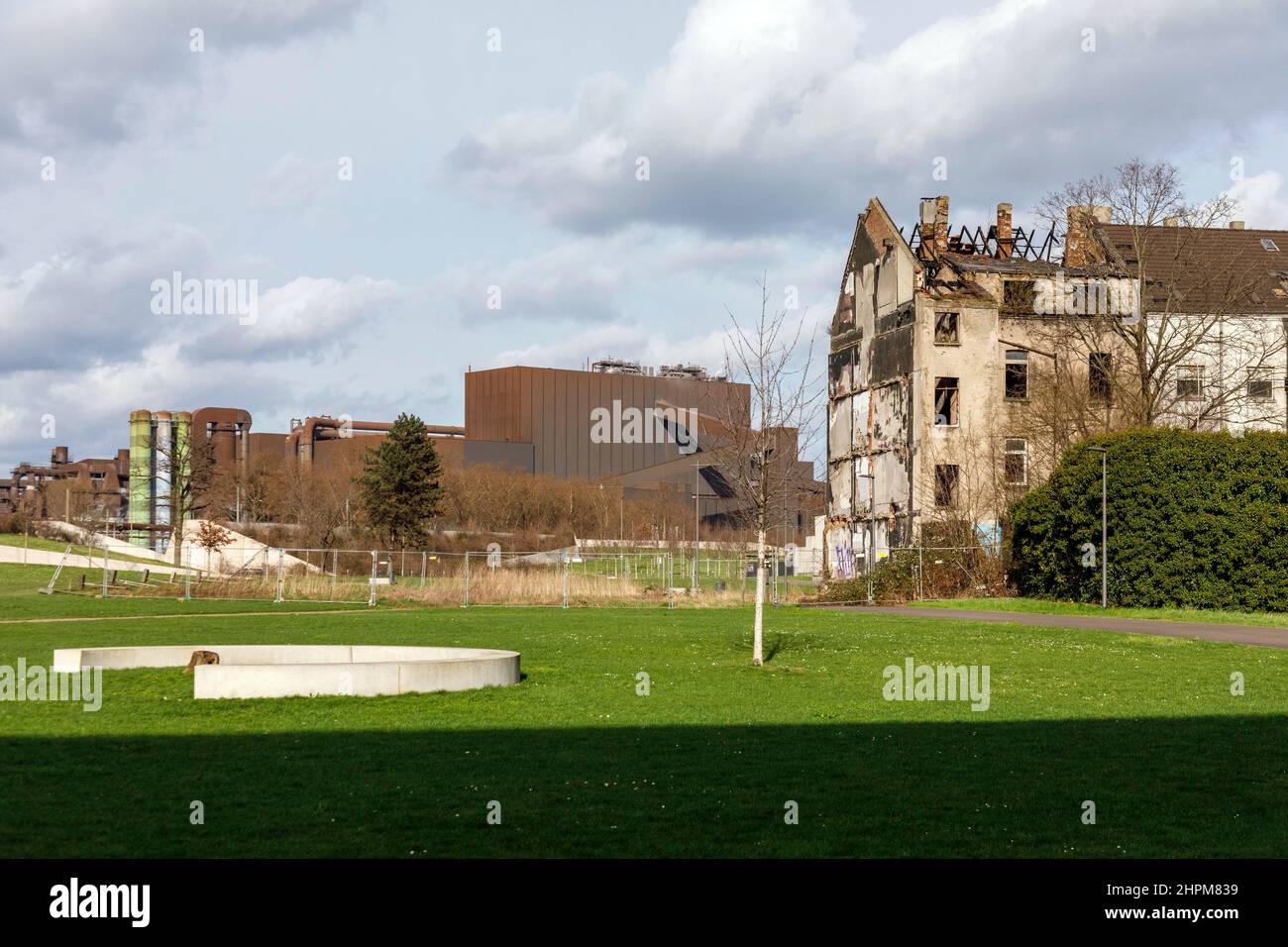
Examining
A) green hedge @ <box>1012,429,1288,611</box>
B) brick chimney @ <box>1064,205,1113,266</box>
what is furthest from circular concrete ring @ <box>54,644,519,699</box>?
brick chimney @ <box>1064,205,1113,266</box>

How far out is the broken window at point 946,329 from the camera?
5912 centimetres

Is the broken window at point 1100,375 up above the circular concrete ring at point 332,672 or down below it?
above

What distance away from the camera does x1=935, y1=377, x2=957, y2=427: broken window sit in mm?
59656

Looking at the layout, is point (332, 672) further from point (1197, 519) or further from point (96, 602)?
point (1197, 519)

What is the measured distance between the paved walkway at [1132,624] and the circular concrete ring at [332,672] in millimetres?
16694

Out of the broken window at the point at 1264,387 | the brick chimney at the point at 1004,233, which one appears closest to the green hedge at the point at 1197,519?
the broken window at the point at 1264,387

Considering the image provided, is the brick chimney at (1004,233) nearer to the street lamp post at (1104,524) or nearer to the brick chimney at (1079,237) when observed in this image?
the brick chimney at (1079,237)

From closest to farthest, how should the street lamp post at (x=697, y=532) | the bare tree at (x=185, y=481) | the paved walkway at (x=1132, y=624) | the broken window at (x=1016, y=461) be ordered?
the paved walkway at (x=1132, y=624), the street lamp post at (x=697, y=532), the broken window at (x=1016, y=461), the bare tree at (x=185, y=481)

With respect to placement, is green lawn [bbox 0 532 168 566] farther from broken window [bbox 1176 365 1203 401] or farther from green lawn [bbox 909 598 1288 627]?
broken window [bbox 1176 365 1203 401]

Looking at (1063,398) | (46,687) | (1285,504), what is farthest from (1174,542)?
(46,687)

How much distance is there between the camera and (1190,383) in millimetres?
59781

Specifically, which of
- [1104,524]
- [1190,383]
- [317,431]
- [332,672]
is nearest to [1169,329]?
[1190,383]

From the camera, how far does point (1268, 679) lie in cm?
1959
